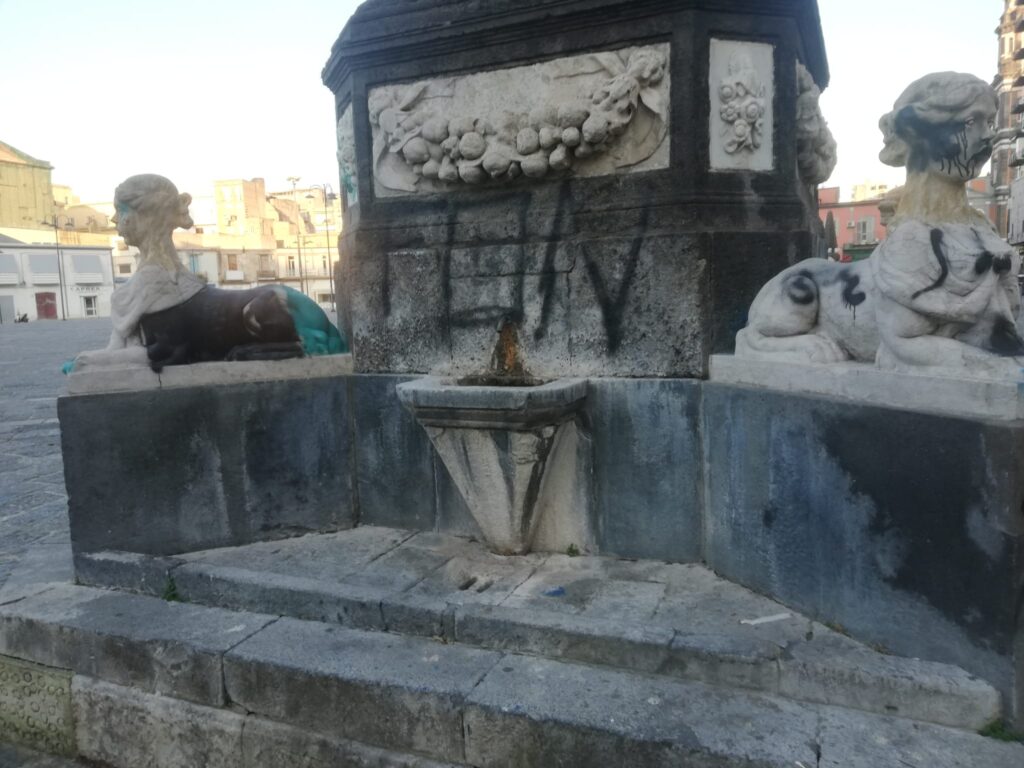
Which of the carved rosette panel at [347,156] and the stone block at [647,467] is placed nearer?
the stone block at [647,467]

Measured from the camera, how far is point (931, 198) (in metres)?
2.57

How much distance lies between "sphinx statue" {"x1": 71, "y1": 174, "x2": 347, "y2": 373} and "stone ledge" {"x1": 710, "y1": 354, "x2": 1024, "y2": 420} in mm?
2157

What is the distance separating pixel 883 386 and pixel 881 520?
427mm

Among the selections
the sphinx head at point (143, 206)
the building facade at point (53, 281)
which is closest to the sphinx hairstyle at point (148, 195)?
the sphinx head at point (143, 206)

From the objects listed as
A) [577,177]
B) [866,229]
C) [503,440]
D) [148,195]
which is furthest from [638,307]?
[866,229]

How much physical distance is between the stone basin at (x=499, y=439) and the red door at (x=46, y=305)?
52.0 m

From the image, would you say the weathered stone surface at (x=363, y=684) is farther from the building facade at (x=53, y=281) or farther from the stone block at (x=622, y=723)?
the building facade at (x=53, y=281)

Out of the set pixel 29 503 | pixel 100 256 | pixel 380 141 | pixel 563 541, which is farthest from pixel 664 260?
pixel 100 256

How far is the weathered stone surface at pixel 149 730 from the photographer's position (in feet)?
9.12

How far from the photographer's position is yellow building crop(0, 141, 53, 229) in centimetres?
5069

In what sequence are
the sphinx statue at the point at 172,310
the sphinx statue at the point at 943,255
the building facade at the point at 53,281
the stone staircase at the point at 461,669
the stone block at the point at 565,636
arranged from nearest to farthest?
1. the stone staircase at the point at 461,669
2. the sphinx statue at the point at 943,255
3. the stone block at the point at 565,636
4. the sphinx statue at the point at 172,310
5. the building facade at the point at 53,281

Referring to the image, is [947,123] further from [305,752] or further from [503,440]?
[305,752]

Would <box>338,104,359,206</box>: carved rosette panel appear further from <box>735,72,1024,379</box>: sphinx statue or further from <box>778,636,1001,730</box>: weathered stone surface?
<box>778,636,1001,730</box>: weathered stone surface

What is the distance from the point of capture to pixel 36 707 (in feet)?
10.3
